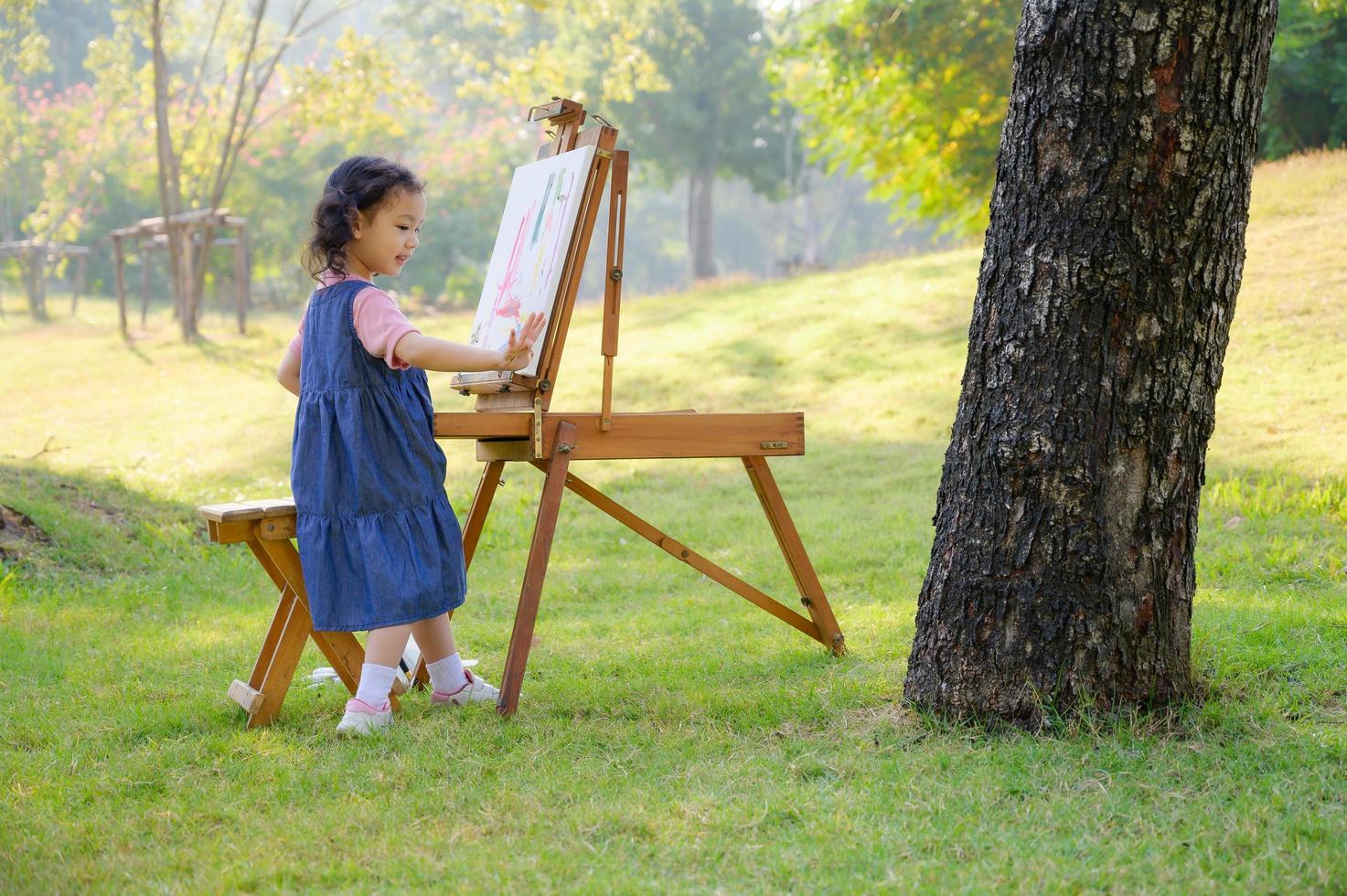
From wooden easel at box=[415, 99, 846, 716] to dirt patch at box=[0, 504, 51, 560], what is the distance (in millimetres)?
2811

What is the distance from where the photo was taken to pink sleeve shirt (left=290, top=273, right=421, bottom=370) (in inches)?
Answer: 128

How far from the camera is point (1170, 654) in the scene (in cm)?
309

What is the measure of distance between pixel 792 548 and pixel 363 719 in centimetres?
148

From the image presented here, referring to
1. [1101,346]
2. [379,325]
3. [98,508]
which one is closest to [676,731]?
[379,325]

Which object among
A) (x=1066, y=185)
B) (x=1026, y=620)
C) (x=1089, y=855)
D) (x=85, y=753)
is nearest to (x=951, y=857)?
(x=1089, y=855)

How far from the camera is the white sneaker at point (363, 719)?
128 inches

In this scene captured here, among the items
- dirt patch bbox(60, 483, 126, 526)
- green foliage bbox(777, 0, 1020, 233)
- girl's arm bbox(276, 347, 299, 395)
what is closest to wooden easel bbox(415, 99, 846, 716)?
girl's arm bbox(276, 347, 299, 395)

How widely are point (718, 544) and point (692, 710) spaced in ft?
9.54

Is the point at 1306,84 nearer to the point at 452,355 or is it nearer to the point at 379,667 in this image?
the point at 452,355

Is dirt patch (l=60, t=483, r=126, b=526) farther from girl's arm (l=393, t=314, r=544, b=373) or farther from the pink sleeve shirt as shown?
girl's arm (l=393, t=314, r=544, b=373)

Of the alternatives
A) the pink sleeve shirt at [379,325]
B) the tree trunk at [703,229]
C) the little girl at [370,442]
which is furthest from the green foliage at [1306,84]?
the tree trunk at [703,229]

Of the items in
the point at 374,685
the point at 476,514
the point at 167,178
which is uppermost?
the point at 167,178

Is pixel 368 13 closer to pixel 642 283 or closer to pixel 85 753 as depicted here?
pixel 642 283

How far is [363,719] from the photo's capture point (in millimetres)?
3283
